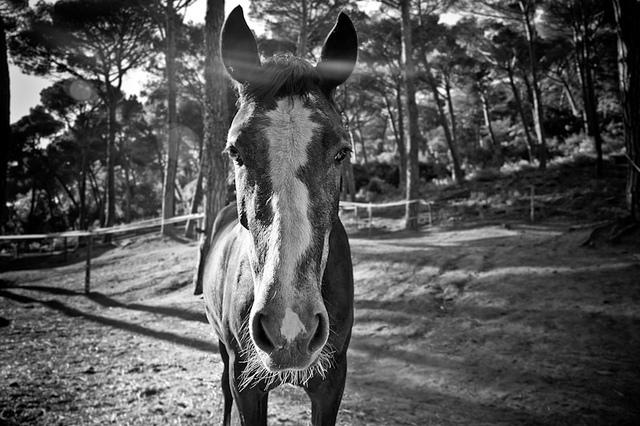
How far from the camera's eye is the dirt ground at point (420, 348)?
362cm

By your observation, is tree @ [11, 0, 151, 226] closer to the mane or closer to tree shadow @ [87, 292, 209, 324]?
tree shadow @ [87, 292, 209, 324]

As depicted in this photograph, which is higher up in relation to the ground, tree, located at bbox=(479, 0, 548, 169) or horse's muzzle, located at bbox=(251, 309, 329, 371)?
tree, located at bbox=(479, 0, 548, 169)

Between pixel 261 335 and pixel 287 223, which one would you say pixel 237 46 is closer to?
pixel 287 223

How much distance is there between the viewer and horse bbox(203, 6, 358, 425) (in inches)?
53.3

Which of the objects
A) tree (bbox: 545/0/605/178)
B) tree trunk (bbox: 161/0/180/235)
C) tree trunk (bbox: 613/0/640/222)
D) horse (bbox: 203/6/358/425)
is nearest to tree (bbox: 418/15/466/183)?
tree (bbox: 545/0/605/178)

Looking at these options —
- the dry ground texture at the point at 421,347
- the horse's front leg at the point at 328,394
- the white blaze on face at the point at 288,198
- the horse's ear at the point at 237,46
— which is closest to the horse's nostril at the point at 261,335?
the white blaze on face at the point at 288,198

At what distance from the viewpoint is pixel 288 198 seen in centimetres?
150

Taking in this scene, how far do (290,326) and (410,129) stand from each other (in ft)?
44.8

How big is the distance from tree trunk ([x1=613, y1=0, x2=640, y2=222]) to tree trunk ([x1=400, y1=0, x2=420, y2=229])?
21.8 feet

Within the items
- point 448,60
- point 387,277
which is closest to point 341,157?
point 387,277

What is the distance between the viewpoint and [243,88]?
205cm

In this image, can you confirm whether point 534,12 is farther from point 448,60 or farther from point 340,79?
point 340,79

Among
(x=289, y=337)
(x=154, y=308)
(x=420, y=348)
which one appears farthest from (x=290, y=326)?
(x=154, y=308)

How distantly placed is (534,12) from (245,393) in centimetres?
2506
